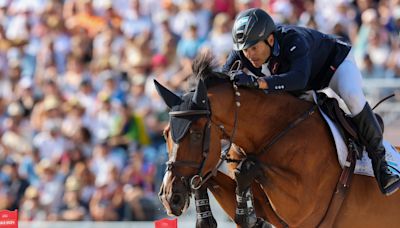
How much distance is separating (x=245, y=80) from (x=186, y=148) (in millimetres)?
615

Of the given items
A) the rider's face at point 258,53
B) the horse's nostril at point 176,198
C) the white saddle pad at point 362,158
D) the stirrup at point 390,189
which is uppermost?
the rider's face at point 258,53

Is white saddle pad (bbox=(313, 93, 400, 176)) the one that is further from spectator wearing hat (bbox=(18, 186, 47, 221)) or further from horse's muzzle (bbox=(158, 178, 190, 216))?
spectator wearing hat (bbox=(18, 186, 47, 221))

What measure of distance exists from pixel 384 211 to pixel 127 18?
Answer: 22.1 ft

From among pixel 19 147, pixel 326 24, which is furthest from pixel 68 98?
pixel 326 24

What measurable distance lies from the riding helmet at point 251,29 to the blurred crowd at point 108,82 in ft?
13.9

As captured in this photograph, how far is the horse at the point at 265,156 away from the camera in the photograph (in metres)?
5.41

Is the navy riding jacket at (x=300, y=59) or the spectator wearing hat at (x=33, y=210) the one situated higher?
the navy riding jacket at (x=300, y=59)

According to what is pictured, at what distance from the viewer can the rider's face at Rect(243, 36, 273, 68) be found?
19.0 ft

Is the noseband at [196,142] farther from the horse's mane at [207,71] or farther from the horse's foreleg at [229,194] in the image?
the horse's foreleg at [229,194]

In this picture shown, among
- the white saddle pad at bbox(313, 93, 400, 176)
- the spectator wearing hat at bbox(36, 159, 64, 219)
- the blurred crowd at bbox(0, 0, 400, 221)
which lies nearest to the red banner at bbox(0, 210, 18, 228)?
the white saddle pad at bbox(313, 93, 400, 176)

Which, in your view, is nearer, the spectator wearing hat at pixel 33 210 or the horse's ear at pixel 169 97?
the horse's ear at pixel 169 97

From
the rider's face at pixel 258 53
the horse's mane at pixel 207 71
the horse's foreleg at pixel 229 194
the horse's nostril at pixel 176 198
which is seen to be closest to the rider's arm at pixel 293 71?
the rider's face at pixel 258 53

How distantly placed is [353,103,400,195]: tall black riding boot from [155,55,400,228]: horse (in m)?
0.19

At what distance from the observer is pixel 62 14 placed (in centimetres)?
1309
